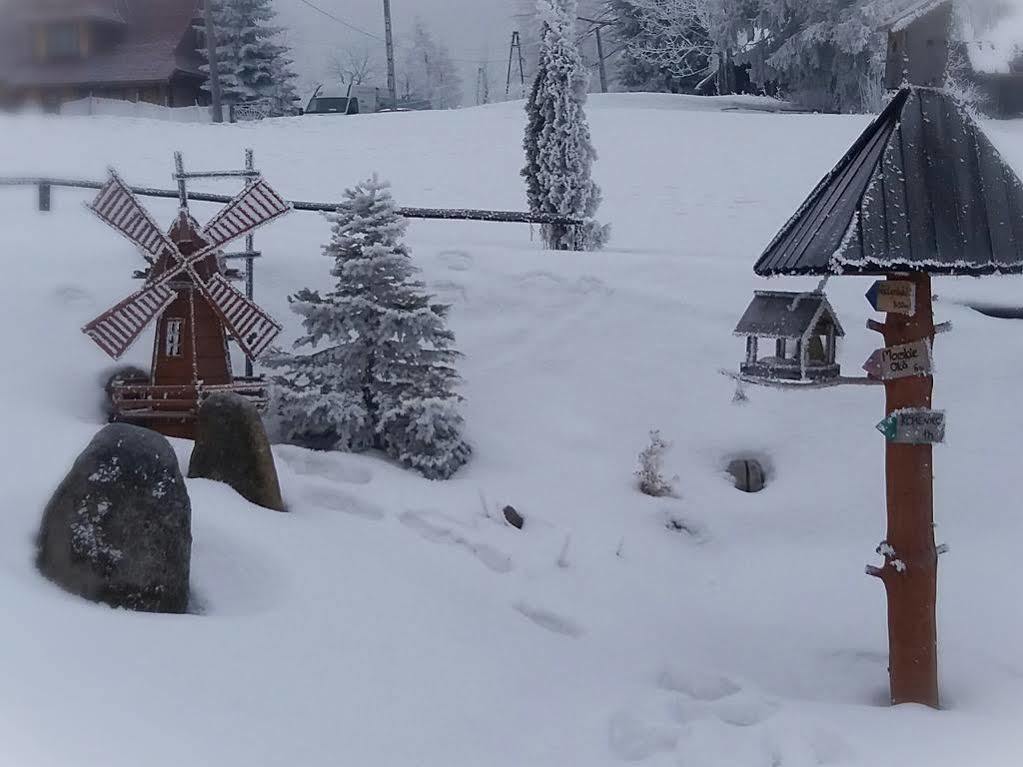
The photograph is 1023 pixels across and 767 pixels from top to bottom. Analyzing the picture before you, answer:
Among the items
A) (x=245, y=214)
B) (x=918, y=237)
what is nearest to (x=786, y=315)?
(x=918, y=237)

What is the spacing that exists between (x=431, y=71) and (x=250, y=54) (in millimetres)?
35153

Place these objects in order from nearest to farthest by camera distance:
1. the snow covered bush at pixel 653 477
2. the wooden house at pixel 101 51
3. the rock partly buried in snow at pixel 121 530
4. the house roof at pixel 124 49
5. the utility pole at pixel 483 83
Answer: the rock partly buried in snow at pixel 121 530
the wooden house at pixel 101 51
the house roof at pixel 124 49
the snow covered bush at pixel 653 477
the utility pole at pixel 483 83

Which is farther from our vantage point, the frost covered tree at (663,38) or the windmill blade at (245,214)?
the frost covered tree at (663,38)

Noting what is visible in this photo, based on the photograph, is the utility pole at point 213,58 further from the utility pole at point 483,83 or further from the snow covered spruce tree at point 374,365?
the utility pole at point 483,83

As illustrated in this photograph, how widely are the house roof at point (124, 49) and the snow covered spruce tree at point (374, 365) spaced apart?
2.92 meters

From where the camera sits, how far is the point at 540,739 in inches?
221

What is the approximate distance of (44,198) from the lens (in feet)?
43.8

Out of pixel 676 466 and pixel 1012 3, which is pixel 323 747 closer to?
pixel 676 466

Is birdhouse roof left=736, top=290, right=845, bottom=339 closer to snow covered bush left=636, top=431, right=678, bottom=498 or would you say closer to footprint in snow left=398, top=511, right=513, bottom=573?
footprint in snow left=398, top=511, right=513, bottom=573

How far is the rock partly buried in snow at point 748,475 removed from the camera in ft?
30.6

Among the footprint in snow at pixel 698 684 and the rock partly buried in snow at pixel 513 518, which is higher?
the rock partly buried in snow at pixel 513 518

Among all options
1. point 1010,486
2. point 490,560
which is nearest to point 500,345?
point 490,560

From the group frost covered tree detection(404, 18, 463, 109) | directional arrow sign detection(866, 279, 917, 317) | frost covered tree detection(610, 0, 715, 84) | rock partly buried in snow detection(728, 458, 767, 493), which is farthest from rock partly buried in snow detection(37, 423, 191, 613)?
frost covered tree detection(404, 18, 463, 109)

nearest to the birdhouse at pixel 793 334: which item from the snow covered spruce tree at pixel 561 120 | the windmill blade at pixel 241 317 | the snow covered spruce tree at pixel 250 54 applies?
the windmill blade at pixel 241 317
